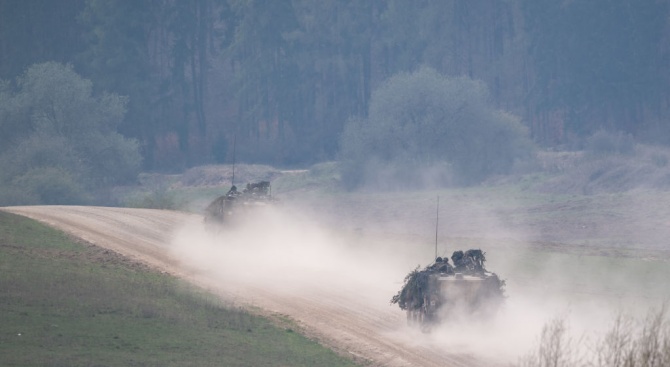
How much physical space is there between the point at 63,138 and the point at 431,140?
84.1ft

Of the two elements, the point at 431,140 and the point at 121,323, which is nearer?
the point at 121,323

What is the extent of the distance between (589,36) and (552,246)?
49.1m

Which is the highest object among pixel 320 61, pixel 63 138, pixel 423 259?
pixel 320 61

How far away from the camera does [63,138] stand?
79.6m

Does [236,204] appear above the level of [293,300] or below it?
above

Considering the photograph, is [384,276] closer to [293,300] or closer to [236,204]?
[236,204]

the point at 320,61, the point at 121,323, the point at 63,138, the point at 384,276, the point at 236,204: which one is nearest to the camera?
the point at 121,323

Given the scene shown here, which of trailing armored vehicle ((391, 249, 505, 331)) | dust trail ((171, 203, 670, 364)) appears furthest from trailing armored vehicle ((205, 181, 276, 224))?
trailing armored vehicle ((391, 249, 505, 331))

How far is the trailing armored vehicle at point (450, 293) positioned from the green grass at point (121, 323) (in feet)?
9.90

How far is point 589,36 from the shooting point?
9500 centimetres

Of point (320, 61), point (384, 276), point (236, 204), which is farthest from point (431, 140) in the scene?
point (384, 276)

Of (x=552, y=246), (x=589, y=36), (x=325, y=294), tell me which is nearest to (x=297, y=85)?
(x=589, y=36)

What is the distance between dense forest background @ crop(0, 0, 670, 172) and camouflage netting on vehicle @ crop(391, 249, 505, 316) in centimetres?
6789

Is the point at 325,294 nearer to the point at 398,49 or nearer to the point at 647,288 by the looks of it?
the point at 647,288
